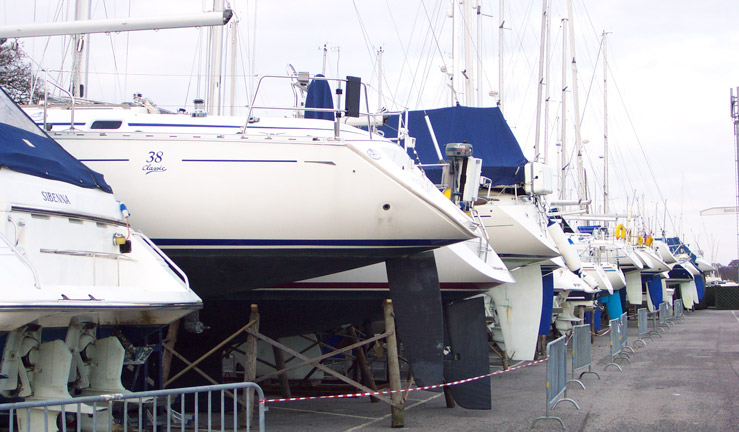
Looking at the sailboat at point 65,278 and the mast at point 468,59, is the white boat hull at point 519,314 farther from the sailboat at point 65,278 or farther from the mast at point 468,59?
the sailboat at point 65,278

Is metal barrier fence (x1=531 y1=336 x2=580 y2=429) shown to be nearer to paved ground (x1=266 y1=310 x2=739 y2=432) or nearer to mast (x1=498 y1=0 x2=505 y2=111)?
paved ground (x1=266 y1=310 x2=739 y2=432)

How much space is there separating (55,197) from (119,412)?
2.15 meters

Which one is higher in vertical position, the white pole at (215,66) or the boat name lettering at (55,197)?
the white pole at (215,66)

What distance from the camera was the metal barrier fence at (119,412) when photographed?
5027 millimetres

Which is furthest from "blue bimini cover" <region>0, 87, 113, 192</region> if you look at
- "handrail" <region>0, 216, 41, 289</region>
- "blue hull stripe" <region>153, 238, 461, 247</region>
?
"blue hull stripe" <region>153, 238, 461, 247</region>

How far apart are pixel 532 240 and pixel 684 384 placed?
10.8 ft

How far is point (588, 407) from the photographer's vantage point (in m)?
10.8

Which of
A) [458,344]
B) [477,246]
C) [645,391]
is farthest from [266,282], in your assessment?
[645,391]

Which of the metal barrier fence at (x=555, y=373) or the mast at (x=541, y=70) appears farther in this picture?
the mast at (x=541, y=70)

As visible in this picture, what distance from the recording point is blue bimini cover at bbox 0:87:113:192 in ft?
20.6

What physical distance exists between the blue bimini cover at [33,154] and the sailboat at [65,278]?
11mm

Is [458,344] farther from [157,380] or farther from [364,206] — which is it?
[157,380]

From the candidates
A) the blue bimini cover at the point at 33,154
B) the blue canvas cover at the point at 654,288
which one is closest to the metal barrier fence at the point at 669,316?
the blue canvas cover at the point at 654,288

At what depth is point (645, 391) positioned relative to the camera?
12.4 meters
